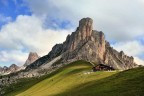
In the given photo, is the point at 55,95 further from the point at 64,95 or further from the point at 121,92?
the point at 121,92

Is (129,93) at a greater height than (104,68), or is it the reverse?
(104,68)

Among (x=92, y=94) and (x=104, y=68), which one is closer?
(x=92, y=94)

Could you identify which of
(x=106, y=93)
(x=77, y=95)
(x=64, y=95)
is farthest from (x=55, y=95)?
(x=106, y=93)

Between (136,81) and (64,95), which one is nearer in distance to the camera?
(136,81)

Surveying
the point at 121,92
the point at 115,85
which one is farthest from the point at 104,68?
the point at 121,92

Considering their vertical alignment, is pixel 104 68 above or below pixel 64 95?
above

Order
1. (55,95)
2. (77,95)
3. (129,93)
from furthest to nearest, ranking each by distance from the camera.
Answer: (55,95) → (77,95) → (129,93)

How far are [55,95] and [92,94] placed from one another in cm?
2492

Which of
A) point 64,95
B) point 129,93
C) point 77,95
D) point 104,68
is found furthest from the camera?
point 104,68

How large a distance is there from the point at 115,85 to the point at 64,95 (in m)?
19.2

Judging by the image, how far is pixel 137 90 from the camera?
253ft

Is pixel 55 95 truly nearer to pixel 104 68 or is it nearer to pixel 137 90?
pixel 137 90

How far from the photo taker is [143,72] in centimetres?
9888

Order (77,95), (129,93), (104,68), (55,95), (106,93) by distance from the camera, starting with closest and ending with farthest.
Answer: (129,93), (106,93), (77,95), (55,95), (104,68)
